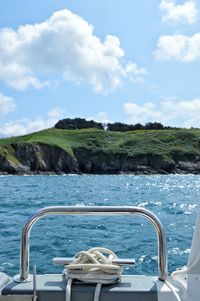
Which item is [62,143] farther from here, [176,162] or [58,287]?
[58,287]

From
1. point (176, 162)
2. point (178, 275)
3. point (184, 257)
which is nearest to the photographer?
point (178, 275)

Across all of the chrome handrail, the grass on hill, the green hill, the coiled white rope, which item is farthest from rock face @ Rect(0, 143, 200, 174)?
the coiled white rope

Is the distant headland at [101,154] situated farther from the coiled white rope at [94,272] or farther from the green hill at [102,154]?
A: the coiled white rope at [94,272]

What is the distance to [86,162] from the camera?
521 feet

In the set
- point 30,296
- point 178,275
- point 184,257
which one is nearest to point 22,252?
point 30,296

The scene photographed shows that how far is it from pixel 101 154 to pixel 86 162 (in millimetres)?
6394

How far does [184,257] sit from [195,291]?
7.53 meters

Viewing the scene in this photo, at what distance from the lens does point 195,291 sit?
2641 mm

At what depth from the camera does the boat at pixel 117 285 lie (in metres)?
2.65

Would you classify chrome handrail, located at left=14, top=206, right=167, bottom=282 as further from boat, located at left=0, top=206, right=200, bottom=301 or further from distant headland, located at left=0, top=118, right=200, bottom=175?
distant headland, located at left=0, top=118, right=200, bottom=175

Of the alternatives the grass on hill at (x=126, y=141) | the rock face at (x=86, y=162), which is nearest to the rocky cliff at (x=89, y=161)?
the rock face at (x=86, y=162)

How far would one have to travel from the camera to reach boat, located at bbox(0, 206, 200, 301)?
104 inches

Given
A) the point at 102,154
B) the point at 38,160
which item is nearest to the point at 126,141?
the point at 102,154

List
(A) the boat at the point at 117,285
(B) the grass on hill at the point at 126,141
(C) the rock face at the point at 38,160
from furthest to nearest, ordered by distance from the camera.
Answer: (B) the grass on hill at the point at 126,141 → (C) the rock face at the point at 38,160 → (A) the boat at the point at 117,285
